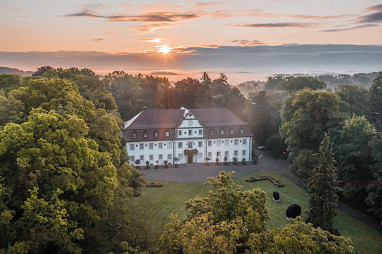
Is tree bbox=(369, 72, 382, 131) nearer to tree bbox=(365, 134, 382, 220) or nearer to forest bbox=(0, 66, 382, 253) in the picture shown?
forest bbox=(0, 66, 382, 253)

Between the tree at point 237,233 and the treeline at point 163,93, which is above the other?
the treeline at point 163,93

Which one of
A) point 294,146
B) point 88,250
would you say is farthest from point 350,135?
point 88,250

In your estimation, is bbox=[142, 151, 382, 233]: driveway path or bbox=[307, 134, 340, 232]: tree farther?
bbox=[142, 151, 382, 233]: driveway path

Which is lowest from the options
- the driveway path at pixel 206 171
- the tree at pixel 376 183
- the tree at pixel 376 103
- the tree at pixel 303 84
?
the driveway path at pixel 206 171

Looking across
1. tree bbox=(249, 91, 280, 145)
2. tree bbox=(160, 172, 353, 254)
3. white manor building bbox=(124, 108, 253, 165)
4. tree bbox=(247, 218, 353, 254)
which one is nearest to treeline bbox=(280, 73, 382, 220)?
white manor building bbox=(124, 108, 253, 165)

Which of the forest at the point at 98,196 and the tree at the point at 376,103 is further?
the tree at the point at 376,103

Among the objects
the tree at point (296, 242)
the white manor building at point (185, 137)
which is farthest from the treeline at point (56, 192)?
the white manor building at point (185, 137)

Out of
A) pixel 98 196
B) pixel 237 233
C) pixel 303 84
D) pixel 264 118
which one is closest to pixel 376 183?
pixel 237 233

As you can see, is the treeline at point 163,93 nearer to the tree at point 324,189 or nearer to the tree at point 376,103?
the tree at point 376,103
